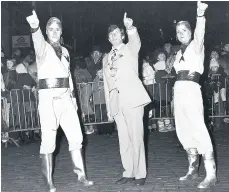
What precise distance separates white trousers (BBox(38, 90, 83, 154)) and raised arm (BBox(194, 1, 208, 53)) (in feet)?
6.27

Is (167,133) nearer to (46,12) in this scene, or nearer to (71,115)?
(71,115)

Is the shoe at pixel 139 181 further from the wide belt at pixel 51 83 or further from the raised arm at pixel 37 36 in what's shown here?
the raised arm at pixel 37 36

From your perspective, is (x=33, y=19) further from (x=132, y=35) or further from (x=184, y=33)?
(x=184, y=33)

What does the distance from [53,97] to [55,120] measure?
32 cm

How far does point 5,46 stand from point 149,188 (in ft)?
41.2

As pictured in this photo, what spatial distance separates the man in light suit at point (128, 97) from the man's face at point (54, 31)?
724 mm

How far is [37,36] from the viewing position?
206 inches

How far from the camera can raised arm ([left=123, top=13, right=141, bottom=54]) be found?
18.0ft

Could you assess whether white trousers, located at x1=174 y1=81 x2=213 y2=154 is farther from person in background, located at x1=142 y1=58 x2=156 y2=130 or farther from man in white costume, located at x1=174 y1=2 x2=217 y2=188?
person in background, located at x1=142 y1=58 x2=156 y2=130

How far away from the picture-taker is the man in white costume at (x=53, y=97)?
548 centimetres

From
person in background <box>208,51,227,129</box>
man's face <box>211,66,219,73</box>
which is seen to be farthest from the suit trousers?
man's face <box>211,66,219,73</box>

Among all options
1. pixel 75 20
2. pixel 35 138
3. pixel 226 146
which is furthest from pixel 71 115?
pixel 75 20

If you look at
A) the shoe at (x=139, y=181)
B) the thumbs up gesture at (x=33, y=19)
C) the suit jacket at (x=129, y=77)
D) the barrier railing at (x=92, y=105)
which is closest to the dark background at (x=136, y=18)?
the barrier railing at (x=92, y=105)

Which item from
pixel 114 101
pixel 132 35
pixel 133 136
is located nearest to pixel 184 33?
pixel 132 35
